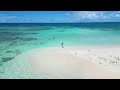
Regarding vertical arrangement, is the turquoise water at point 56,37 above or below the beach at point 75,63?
above

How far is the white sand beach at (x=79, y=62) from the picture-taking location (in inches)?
114

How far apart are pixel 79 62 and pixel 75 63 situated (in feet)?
0.40

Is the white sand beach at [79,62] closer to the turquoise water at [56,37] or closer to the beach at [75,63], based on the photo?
the beach at [75,63]

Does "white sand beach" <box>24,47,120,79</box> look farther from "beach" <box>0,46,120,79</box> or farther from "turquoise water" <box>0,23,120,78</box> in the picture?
"turquoise water" <box>0,23,120,78</box>

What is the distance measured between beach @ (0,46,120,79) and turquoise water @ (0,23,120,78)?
10 cm

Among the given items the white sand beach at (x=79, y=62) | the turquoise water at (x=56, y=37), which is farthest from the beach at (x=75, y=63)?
the turquoise water at (x=56, y=37)

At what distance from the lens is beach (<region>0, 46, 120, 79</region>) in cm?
288

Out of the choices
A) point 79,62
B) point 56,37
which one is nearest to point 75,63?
point 79,62

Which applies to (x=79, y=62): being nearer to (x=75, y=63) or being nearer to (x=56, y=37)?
(x=75, y=63)

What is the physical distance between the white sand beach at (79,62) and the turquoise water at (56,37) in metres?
0.12

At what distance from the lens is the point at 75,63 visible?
10.0 ft

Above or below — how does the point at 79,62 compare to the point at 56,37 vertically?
below
